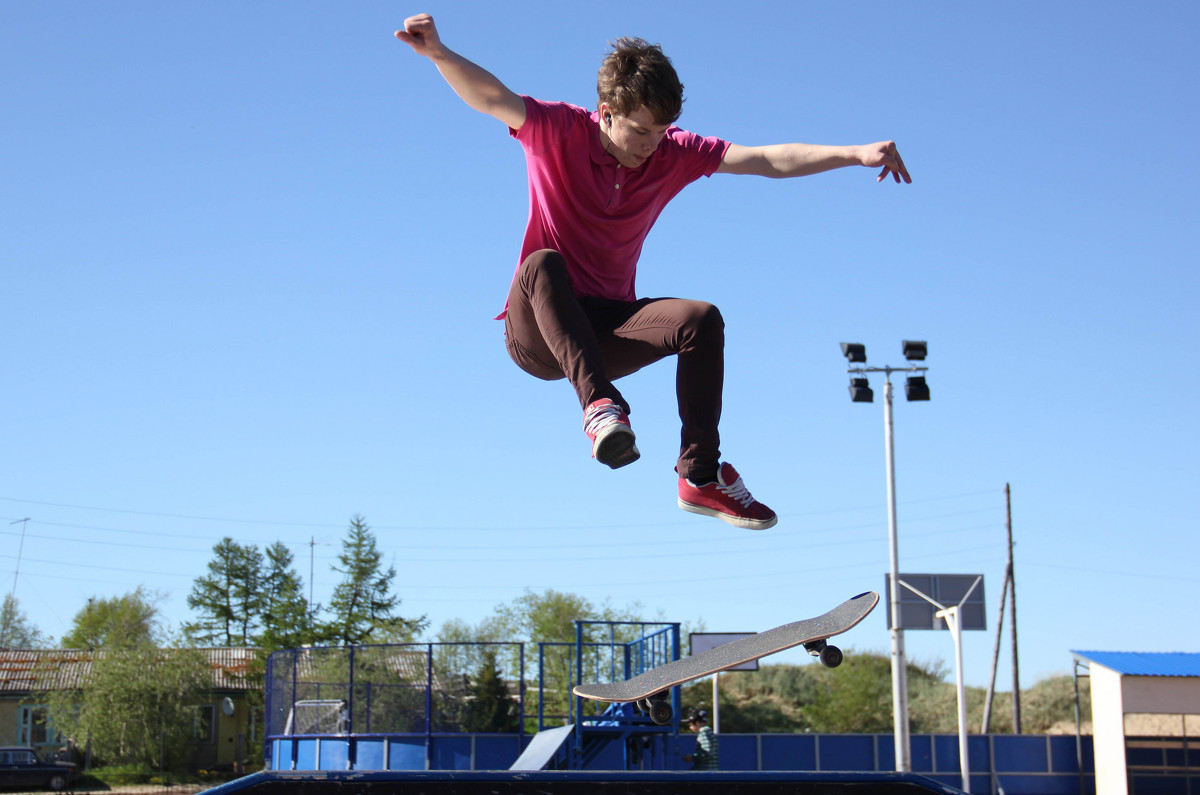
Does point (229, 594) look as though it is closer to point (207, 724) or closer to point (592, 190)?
point (207, 724)

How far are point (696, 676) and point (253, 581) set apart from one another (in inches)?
2290

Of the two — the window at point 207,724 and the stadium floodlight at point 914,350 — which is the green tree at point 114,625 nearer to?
the window at point 207,724

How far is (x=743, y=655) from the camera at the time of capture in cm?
412

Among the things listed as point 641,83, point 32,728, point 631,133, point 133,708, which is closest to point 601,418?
point 631,133

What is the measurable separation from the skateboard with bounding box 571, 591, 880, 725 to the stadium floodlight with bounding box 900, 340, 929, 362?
44.8 ft

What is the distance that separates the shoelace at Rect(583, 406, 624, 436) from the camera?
345 cm

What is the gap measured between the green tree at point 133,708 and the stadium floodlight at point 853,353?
2933cm

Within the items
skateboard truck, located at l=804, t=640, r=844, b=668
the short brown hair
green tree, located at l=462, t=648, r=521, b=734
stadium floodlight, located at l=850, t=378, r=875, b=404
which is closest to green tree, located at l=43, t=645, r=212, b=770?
green tree, located at l=462, t=648, r=521, b=734

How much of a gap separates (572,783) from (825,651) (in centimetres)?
114

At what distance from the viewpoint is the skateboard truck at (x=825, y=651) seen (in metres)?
4.08

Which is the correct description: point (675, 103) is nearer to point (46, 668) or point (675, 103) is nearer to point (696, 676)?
point (696, 676)

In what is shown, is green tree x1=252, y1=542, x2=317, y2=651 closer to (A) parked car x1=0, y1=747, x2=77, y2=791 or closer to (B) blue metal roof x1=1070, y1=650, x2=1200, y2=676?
(A) parked car x1=0, y1=747, x2=77, y2=791

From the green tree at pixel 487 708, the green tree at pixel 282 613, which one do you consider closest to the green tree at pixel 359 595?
the green tree at pixel 282 613

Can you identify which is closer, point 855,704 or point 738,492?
point 738,492
